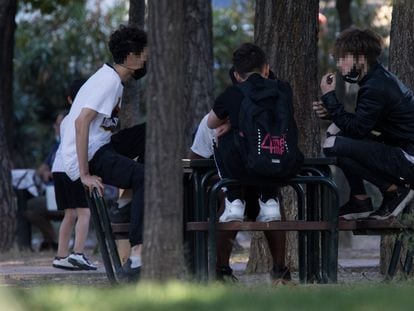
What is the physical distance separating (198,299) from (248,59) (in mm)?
2675

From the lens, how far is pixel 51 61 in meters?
27.5

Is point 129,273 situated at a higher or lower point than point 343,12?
lower

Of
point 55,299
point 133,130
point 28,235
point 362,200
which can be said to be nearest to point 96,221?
point 133,130

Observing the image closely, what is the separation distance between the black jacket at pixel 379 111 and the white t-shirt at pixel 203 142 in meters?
1.23

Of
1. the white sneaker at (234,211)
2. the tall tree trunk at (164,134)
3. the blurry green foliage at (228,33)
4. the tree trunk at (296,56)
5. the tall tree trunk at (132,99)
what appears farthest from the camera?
the blurry green foliage at (228,33)

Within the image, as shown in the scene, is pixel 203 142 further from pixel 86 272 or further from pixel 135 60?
pixel 86 272

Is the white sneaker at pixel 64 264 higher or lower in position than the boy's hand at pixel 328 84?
lower

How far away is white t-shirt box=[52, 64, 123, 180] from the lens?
8.61m

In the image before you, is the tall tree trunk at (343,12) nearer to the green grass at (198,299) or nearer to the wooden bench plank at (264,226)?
the wooden bench plank at (264,226)

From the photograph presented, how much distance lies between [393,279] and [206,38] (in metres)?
6.40

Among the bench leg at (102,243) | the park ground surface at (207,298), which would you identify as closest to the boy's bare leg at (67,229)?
the bench leg at (102,243)

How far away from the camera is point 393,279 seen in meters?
8.63

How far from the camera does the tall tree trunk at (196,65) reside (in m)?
14.4

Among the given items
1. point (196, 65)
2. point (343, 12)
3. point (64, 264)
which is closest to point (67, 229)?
point (64, 264)
